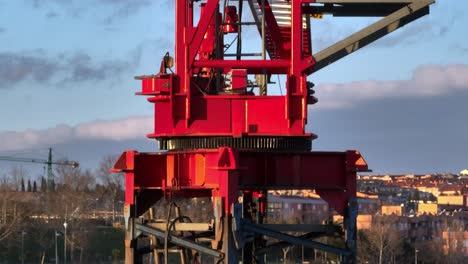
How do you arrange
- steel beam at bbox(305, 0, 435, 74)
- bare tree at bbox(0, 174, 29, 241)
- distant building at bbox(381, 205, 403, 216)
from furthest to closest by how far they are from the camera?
distant building at bbox(381, 205, 403, 216), bare tree at bbox(0, 174, 29, 241), steel beam at bbox(305, 0, 435, 74)

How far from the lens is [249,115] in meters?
24.4

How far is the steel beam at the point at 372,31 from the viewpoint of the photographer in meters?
25.1

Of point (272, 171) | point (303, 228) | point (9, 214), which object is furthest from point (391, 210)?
point (272, 171)

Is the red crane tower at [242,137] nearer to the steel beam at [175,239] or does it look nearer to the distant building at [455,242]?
the steel beam at [175,239]

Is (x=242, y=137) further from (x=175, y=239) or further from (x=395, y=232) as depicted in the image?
(x=395, y=232)

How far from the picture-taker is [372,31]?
25.3 meters

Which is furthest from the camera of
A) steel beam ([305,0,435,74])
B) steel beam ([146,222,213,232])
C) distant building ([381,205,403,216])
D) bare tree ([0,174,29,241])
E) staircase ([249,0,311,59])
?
distant building ([381,205,403,216])

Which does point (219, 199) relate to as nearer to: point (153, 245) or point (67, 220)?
point (153, 245)

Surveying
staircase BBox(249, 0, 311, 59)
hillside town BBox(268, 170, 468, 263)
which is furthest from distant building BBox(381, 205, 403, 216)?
staircase BBox(249, 0, 311, 59)

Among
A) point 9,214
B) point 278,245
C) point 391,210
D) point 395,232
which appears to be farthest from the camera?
point 391,210

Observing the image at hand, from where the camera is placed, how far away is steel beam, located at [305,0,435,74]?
25.1 metres

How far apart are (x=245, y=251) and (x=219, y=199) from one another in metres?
5.13

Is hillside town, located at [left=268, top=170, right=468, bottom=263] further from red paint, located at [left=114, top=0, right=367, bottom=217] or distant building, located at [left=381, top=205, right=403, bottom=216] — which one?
red paint, located at [left=114, top=0, right=367, bottom=217]

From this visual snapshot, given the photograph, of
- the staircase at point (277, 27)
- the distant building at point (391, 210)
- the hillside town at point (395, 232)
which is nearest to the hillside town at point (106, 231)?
the hillside town at point (395, 232)
